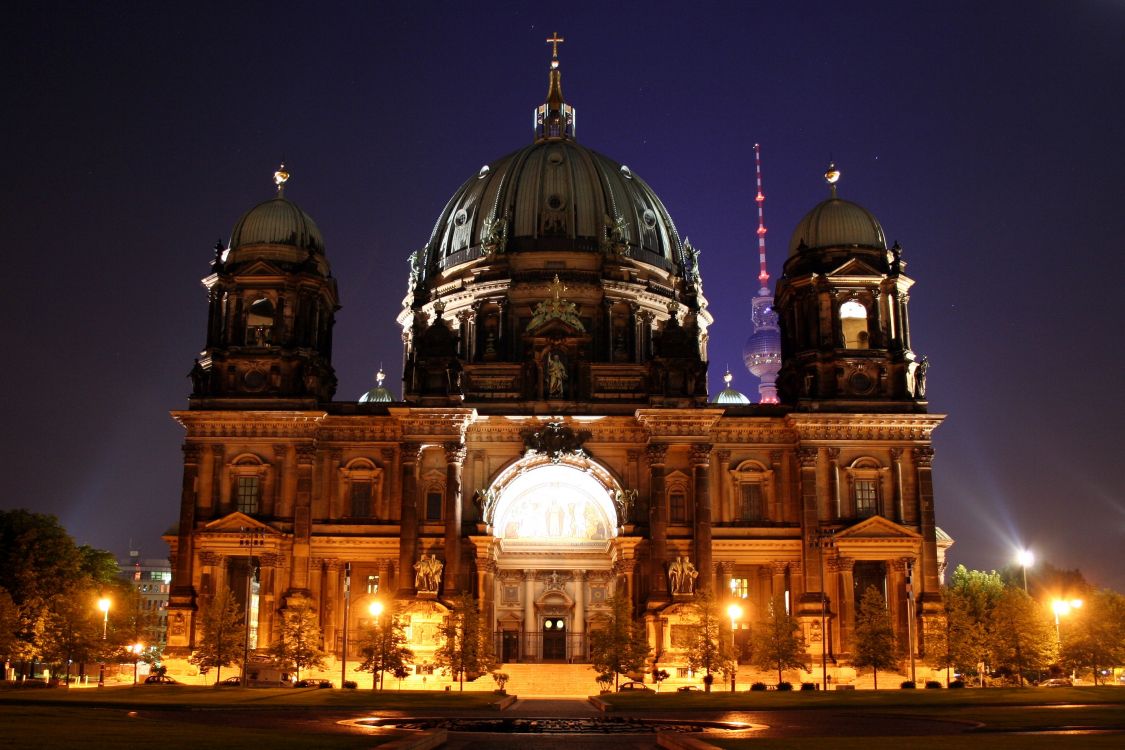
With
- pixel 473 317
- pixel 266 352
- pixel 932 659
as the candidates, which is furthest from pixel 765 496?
pixel 266 352

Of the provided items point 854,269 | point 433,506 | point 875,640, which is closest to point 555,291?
point 433,506

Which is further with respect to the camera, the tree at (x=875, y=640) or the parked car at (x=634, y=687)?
the tree at (x=875, y=640)

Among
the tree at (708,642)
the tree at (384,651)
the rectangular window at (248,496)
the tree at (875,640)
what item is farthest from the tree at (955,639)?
the rectangular window at (248,496)

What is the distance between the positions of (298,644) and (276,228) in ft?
90.7

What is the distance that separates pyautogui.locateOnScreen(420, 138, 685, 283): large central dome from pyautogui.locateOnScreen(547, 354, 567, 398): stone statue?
17.2 metres

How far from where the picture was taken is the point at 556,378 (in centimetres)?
7756

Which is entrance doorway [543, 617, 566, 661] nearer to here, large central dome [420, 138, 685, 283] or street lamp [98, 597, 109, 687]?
large central dome [420, 138, 685, 283]

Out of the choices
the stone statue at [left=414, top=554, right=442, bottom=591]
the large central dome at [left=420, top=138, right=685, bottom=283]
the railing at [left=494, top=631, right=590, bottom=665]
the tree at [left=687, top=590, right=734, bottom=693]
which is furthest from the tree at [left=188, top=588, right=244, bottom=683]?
the large central dome at [left=420, top=138, right=685, bottom=283]

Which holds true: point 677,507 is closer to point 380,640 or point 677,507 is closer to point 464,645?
point 464,645

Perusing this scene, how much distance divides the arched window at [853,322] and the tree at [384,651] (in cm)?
3394

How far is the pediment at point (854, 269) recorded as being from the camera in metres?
79.1

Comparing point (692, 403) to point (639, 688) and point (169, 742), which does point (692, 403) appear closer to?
point (639, 688)

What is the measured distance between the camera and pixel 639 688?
65062 millimetres

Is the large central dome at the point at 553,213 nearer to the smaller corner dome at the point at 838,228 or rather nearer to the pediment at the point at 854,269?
the smaller corner dome at the point at 838,228
